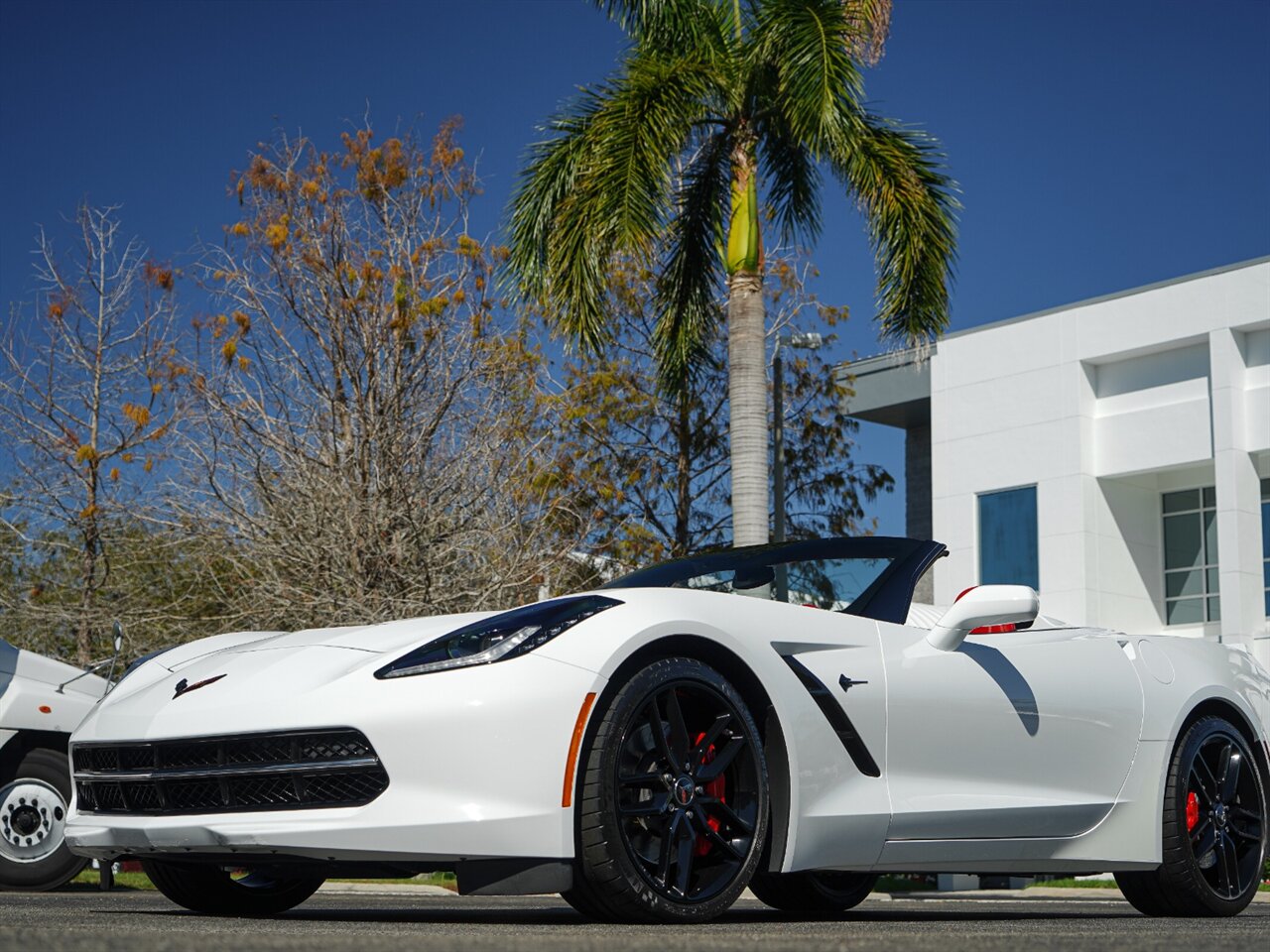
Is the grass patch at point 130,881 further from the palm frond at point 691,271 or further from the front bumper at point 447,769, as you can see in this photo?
the palm frond at point 691,271

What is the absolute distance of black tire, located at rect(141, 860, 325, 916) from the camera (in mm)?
5594


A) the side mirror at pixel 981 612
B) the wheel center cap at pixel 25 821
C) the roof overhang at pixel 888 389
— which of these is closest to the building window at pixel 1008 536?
the roof overhang at pixel 888 389

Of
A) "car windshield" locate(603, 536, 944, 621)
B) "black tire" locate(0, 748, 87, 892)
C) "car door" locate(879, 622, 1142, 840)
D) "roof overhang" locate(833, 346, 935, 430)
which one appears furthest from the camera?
"roof overhang" locate(833, 346, 935, 430)

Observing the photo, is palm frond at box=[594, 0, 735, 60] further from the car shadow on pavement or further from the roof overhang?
the roof overhang

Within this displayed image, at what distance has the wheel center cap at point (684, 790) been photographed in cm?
450

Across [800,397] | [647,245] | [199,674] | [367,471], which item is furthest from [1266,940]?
[800,397]

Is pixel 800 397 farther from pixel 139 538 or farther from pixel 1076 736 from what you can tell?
pixel 1076 736

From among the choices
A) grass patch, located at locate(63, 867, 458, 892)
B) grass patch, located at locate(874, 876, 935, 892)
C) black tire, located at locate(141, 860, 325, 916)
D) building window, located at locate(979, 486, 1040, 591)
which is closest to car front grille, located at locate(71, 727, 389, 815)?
black tire, located at locate(141, 860, 325, 916)

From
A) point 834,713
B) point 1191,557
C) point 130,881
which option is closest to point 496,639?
point 834,713

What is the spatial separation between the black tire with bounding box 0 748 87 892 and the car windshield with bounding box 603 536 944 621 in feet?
13.9

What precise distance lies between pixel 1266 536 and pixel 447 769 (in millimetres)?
29208

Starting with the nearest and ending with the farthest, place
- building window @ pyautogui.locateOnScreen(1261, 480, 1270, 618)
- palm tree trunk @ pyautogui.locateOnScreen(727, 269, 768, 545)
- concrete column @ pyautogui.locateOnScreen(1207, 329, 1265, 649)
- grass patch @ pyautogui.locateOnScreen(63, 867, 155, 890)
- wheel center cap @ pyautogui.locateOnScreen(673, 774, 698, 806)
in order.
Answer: wheel center cap @ pyautogui.locateOnScreen(673, 774, 698, 806) → grass patch @ pyautogui.locateOnScreen(63, 867, 155, 890) → palm tree trunk @ pyautogui.locateOnScreen(727, 269, 768, 545) → concrete column @ pyautogui.locateOnScreen(1207, 329, 1265, 649) → building window @ pyautogui.locateOnScreen(1261, 480, 1270, 618)

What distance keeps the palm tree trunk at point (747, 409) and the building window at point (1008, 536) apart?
1553 centimetres

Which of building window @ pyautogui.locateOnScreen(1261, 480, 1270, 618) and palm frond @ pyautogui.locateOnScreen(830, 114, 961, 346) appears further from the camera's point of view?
building window @ pyautogui.locateOnScreen(1261, 480, 1270, 618)
